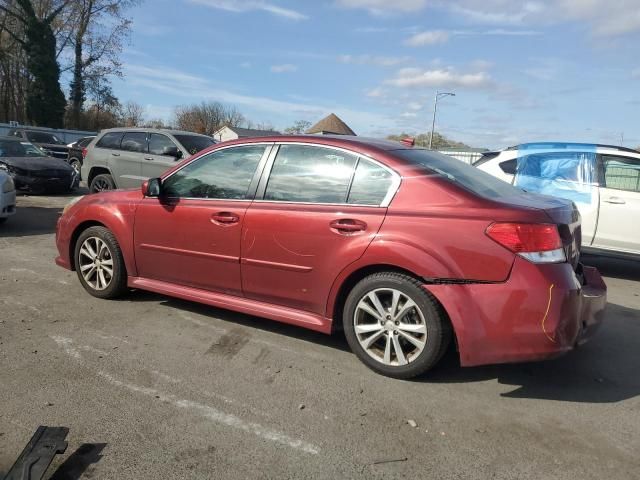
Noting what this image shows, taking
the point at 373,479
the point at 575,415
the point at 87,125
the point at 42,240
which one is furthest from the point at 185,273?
the point at 87,125

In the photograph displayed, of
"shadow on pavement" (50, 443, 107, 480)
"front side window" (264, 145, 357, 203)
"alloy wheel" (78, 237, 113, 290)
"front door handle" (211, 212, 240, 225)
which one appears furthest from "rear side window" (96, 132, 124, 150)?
"shadow on pavement" (50, 443, 107, 480)

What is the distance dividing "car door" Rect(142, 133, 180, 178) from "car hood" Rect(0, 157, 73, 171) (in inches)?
151

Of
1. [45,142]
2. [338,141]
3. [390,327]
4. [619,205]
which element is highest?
[338,141]

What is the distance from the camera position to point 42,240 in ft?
25.5

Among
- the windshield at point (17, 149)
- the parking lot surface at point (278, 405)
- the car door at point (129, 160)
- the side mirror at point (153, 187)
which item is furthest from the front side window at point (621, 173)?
the windshield at point (17, 149)

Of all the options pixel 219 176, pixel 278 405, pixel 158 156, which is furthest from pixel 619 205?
pixel 158 156

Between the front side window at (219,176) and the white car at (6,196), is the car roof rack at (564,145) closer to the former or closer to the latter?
the front side window at (219,176)

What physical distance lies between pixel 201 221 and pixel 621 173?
18.8 feet

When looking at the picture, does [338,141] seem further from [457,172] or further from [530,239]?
[530,239]

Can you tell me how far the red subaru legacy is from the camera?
3127 mm

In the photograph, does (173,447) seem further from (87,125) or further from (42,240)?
(87,125)

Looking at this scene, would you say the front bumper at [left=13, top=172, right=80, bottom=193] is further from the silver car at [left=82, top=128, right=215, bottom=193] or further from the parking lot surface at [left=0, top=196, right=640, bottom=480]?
the parking lot surface at [left=0, top=196, right=640, bottom=480]

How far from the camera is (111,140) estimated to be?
38.0ft

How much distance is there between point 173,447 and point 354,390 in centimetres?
119
